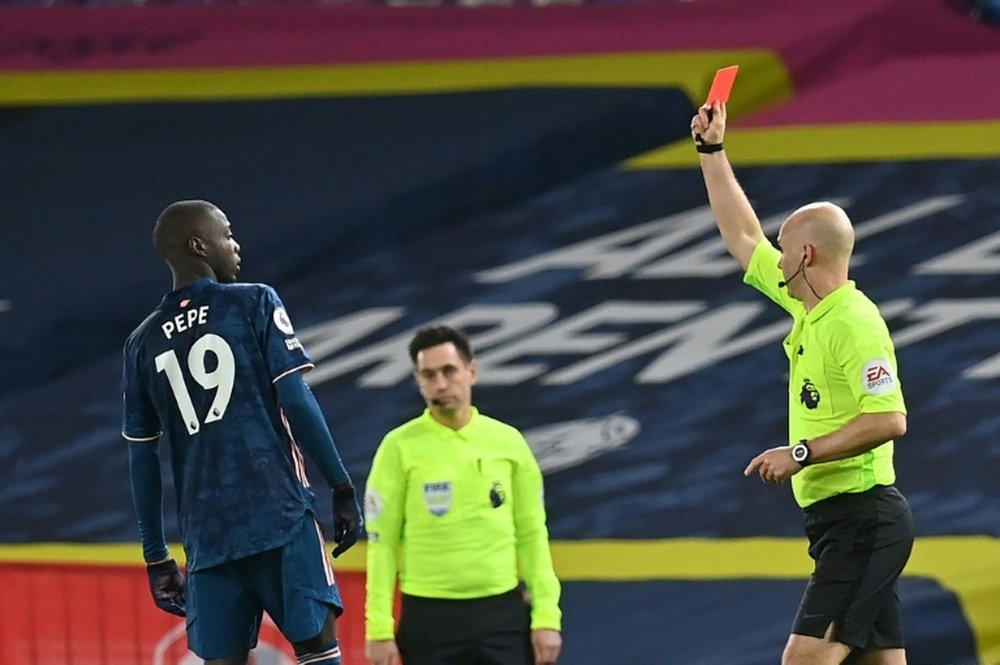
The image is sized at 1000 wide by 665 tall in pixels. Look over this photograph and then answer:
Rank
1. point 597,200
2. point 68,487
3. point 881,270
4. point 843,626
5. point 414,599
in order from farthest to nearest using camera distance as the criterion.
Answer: point 597,200
point 881,270
point 68,487
point 414,599
point 843,626

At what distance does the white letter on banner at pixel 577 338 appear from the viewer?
27.3 ft

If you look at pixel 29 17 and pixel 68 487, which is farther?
pixel 29 17

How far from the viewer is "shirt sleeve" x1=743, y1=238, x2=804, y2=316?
4820 mm

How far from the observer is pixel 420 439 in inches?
203

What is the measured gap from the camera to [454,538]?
5113mm

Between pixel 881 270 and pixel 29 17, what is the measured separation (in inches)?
216

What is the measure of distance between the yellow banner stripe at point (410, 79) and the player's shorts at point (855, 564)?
196 inches

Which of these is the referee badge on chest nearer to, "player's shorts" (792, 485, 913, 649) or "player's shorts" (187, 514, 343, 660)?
"player's shorts" (187, 514, 343, 660)

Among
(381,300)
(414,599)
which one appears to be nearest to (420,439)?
(414,599)

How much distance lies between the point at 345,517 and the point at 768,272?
1.44 metres

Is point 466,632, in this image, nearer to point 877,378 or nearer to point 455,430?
point 455,430

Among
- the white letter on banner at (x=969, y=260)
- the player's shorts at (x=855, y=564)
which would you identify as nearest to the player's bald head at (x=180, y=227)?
the player's shorts at (x=855, y=564)

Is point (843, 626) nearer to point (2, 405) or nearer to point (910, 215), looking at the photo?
point (910, 215)

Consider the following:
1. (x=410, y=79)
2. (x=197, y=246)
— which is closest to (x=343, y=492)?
(x=197, y=246)
